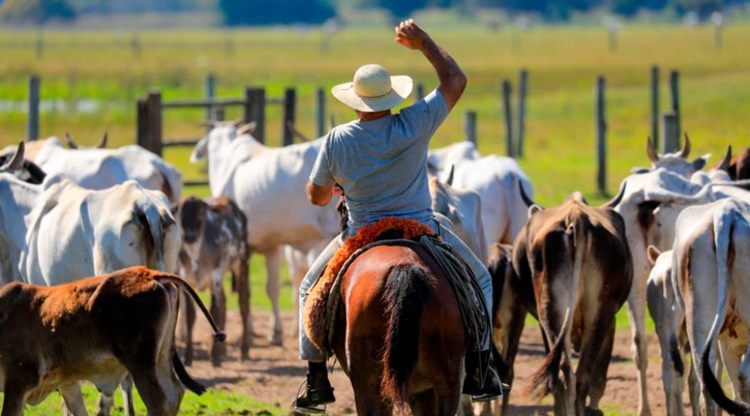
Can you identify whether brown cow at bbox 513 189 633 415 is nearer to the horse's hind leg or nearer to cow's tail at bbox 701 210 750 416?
cow's tail at bbox 701 210 750 416

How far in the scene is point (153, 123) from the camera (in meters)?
21.2

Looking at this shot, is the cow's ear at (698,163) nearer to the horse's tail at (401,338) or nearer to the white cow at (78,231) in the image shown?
the white cow at (78,231)

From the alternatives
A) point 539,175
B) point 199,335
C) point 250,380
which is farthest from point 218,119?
point 250,380

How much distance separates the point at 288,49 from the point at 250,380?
89424 millimetres

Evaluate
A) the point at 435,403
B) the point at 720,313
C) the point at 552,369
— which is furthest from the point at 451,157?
the point at 435,403

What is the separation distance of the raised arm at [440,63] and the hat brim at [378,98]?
7.4 inches

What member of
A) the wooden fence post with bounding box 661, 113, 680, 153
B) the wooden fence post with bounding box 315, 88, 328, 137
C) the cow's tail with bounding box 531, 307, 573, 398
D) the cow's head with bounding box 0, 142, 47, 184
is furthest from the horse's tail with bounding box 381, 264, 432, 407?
the wooden fence post with bounding box 315, 88, 328, 137

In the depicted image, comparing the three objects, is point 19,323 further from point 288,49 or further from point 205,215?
point 288,49

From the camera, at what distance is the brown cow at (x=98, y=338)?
9.14 metres

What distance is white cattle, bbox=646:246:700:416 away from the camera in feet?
34.8

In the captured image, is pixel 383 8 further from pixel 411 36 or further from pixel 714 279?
pixel 411 36

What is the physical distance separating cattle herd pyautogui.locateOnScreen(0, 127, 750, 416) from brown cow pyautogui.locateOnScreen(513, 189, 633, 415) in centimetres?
1

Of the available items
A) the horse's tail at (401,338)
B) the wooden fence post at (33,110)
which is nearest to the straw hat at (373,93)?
the horse's tail at (401,338)

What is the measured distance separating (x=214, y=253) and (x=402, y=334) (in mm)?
7332
